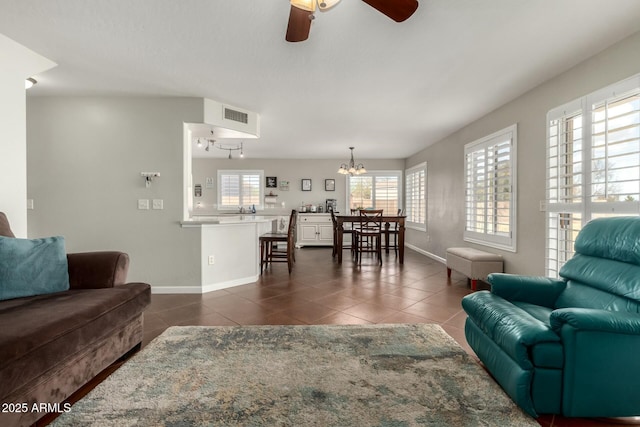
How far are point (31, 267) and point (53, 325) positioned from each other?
77 cm

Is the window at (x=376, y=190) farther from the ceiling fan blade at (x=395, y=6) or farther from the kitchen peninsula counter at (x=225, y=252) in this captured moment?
the ceiling fan blade at (x=395, y=6)

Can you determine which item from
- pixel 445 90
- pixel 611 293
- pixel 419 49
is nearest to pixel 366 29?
pixel 419 49

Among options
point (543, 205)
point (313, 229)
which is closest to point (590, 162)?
point (543, 205)

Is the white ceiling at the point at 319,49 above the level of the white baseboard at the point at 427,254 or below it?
above

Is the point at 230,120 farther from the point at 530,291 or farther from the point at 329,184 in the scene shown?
the point at 329,184

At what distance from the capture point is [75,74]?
9.58ft

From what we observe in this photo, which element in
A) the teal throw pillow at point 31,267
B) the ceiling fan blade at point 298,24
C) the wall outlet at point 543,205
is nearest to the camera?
the ceiling fan blade at point 298,24

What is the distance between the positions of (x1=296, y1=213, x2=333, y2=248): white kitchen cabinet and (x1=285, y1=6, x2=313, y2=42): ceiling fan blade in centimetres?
586

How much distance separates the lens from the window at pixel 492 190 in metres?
3.63

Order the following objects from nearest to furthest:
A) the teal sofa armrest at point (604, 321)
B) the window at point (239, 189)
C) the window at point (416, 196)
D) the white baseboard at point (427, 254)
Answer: the teal sofa armrest at point (604, 321), the white baseboard at point (427, 254), the window at point (416, 196), the window at point (239, 189)

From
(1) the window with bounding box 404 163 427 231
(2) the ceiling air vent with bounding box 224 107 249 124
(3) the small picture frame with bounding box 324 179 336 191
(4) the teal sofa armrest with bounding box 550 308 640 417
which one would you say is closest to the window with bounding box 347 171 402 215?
(1) the window with bounding box 404 163 427 231

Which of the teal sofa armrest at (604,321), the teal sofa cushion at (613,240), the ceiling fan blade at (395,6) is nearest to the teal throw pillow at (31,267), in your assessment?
the ceiling fan blade at (395,6)

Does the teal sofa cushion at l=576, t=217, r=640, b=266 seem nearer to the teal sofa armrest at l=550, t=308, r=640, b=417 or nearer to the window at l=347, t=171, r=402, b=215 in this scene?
the teal sofa armrest at l=550, t=308, r=640, b=417

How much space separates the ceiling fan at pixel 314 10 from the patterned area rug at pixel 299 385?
209 cm
